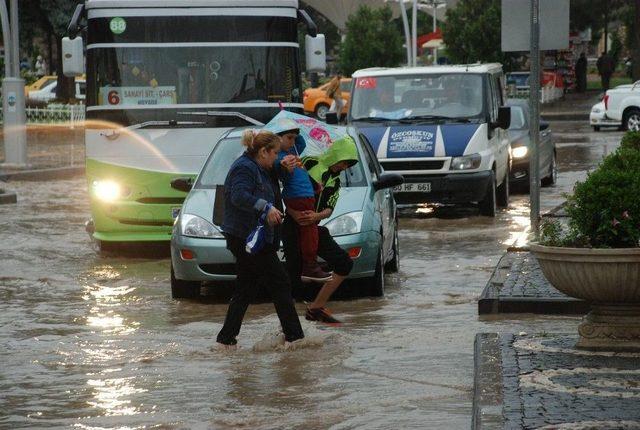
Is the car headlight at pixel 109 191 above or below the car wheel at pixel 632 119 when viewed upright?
above

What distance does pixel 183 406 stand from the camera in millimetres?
8094

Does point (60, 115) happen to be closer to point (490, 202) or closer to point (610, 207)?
point (490, 202)

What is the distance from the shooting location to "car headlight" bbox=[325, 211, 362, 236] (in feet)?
40.2

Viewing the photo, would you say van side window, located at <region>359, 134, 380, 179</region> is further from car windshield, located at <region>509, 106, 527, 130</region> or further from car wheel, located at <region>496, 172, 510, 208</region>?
car windshield, located at <region>509, 106, 527, 130</region>

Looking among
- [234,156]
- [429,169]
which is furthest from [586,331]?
[429,169]

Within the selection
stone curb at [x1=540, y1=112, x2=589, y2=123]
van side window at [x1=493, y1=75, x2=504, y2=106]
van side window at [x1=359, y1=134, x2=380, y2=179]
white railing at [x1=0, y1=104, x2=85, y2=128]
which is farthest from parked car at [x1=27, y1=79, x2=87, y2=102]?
van side window at [x1=359, y1=134, x2=380, y2=179]

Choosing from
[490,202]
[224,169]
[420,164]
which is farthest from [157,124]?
[490,202]

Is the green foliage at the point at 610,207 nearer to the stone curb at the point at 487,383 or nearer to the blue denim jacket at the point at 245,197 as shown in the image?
the stone curb at the point at 487,383

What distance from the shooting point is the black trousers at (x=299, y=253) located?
35.6 ft

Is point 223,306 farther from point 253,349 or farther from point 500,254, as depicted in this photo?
point 500,254

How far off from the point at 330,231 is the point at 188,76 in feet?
13.2

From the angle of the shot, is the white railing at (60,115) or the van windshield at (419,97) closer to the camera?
the van windshield at (419,97)

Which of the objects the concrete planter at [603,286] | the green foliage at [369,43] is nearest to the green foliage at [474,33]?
the green foliage at [369,43]

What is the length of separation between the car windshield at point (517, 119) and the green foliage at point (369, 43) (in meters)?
47.2
